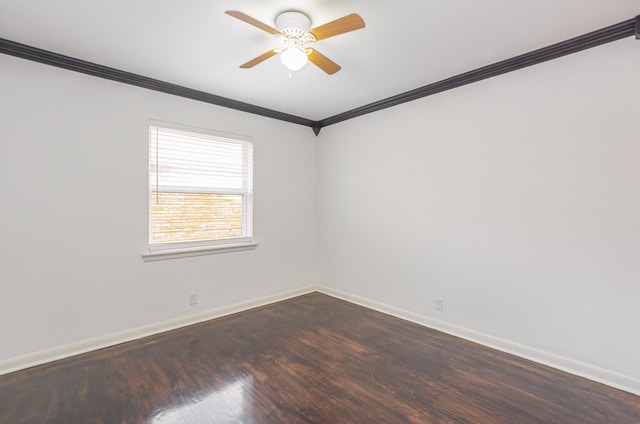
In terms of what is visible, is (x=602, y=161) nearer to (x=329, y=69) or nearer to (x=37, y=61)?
(x=329, y=69)

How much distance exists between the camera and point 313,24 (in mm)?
2098

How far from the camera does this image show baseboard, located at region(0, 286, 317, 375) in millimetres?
2355

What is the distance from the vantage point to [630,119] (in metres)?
2.09

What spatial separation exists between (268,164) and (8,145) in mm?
2359

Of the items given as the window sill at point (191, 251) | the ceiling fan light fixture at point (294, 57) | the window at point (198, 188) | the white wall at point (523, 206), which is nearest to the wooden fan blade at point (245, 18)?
the ceiling fan light fixture at point (294, 57)

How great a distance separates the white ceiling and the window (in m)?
0.63

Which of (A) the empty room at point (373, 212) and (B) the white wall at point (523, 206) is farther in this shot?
(B) the white wall at point (523, 206)

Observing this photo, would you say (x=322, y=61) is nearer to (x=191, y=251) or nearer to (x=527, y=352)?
(x=191, y=251)

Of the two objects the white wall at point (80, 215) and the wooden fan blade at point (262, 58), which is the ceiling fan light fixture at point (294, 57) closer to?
the wooden fan blade at point (262, 58)

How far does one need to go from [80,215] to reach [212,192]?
1209 millimetres

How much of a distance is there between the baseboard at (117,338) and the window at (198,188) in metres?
0.74

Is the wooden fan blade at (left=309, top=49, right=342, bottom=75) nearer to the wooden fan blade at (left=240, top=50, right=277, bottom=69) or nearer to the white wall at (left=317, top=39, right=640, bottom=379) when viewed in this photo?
the wooden fan blade at (left=240, top=50, right=277, bottom=69)

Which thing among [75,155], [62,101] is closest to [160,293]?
[75,155]

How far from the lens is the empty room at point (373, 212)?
1.98m
